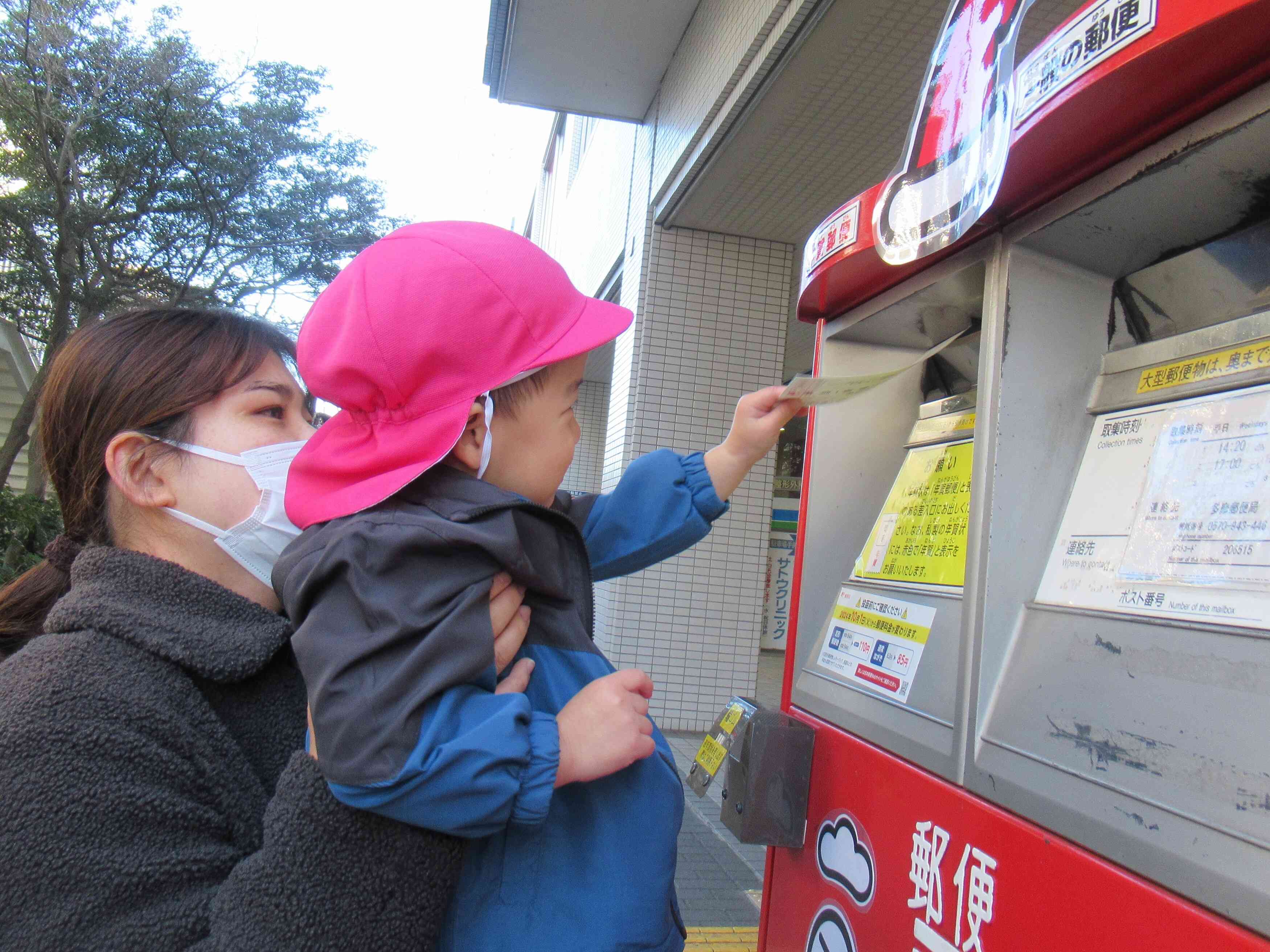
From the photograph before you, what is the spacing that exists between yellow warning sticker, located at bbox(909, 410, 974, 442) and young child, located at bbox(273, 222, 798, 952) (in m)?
0.62

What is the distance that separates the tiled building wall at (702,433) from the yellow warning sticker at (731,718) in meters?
3.76

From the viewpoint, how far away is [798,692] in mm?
1588

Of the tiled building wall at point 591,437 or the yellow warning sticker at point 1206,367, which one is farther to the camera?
the tiled building wall at point 591,437

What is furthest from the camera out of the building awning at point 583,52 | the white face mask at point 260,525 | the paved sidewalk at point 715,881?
the building awning at point 583,52

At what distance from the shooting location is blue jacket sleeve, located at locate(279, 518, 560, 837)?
0.85 metres

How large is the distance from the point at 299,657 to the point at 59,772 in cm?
24

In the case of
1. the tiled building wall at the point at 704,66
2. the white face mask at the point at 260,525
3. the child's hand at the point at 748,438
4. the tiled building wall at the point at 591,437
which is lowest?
the white face mask at the point at 260,525

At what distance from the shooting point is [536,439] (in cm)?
115

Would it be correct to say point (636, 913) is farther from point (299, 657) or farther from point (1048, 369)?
point (1048, 369)

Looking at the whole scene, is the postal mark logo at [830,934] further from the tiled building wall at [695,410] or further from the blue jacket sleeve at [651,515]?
the tiled building wall at [695,410]

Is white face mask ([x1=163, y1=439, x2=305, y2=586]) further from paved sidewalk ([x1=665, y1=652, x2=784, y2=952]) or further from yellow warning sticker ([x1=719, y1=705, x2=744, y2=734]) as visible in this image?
paved sidewalk ([x1=665, y1=652, x2=784, y2=952])

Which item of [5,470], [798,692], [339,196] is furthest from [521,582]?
[339,196]

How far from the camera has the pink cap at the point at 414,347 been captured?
1.03 meters

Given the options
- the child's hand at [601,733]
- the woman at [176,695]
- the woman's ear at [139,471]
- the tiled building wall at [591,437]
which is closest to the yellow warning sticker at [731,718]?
the child's hand at [601,733]
